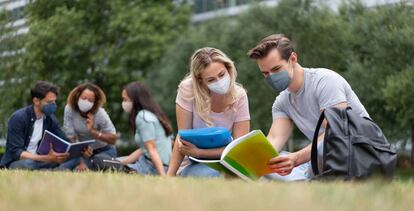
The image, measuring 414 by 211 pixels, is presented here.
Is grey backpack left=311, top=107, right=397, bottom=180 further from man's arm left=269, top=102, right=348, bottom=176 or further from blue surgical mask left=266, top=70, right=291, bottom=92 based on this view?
blue surgical mask left=266, top=70, right=291, bottom=92

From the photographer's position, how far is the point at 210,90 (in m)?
7.57

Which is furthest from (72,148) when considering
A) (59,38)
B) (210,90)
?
(59,38)

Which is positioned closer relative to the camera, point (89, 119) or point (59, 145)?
point (59, 145)

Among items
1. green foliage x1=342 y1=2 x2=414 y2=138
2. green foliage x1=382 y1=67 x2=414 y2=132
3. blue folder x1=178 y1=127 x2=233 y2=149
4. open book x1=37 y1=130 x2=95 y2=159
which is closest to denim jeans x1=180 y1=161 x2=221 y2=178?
blue folder x1=178 y1=127 x2=233 y2=149

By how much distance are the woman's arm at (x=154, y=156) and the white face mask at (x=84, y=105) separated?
1481mm

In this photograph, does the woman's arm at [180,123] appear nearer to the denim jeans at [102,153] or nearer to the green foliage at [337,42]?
the denim jeans at [102,153]

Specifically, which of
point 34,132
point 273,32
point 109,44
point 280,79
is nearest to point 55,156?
point 34,132

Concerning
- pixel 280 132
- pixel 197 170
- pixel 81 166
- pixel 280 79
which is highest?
pixel 280 79

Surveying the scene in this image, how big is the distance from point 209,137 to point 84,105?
4508 millimetres

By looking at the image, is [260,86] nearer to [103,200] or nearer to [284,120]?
A: [284,120]

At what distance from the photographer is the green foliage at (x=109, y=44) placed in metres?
31.8

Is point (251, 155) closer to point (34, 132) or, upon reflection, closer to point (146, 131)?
point (146, 131)

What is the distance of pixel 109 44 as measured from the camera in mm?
34812

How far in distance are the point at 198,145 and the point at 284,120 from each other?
0.82 m
